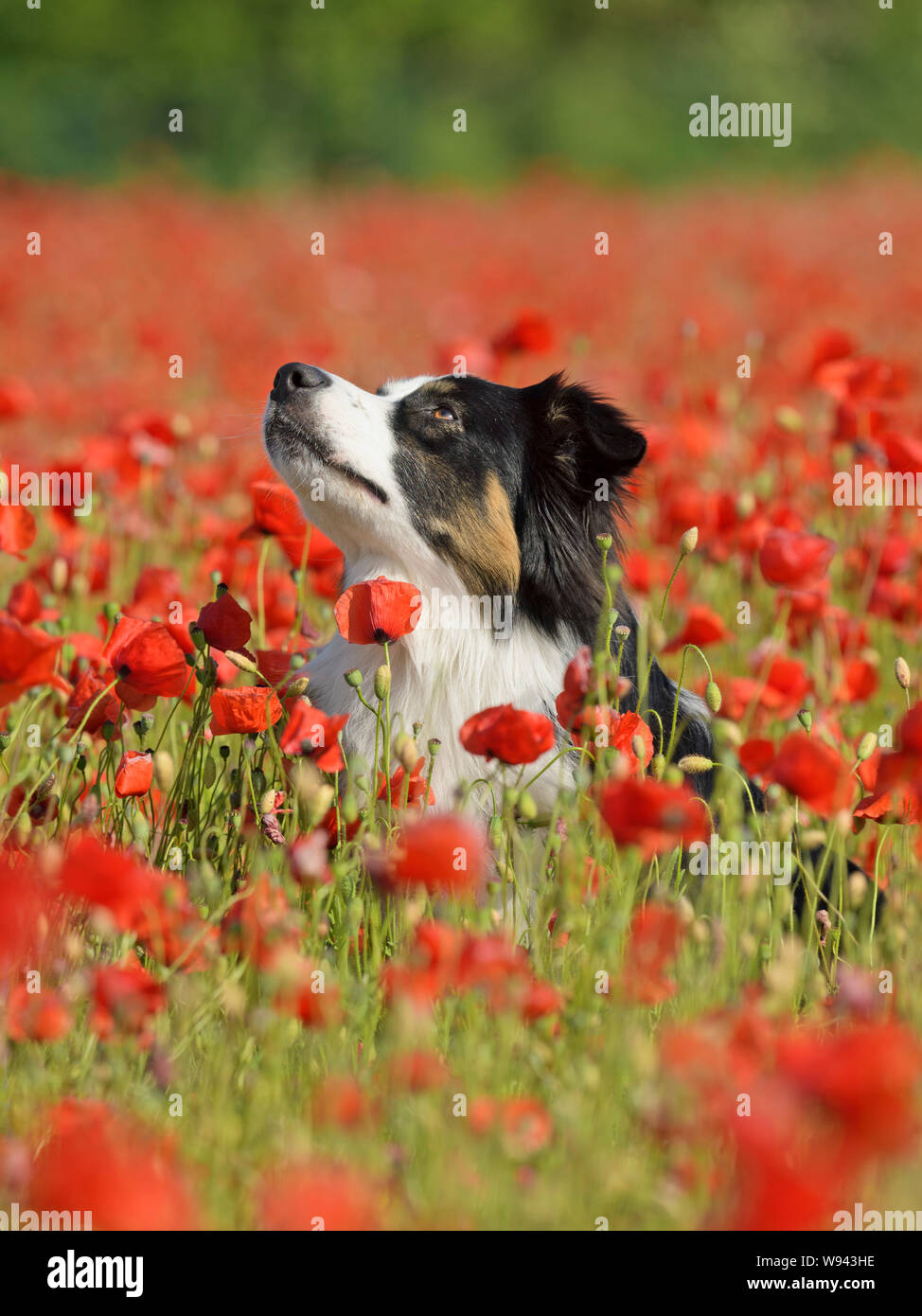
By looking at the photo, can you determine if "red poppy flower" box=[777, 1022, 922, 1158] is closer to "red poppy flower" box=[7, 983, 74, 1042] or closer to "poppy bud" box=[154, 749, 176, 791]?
"red poppy flower" box=[7, 983, 74, 1042]

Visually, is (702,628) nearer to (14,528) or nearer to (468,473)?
(468,473)

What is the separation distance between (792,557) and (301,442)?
930 millimetres

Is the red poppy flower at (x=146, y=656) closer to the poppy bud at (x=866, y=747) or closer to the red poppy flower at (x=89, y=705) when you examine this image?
the red poppy flower at (x=89, y=705)

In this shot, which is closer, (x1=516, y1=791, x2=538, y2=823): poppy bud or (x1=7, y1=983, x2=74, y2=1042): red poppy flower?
(x1=7, y1=983, x2=74, y2=1042): red poppy flower

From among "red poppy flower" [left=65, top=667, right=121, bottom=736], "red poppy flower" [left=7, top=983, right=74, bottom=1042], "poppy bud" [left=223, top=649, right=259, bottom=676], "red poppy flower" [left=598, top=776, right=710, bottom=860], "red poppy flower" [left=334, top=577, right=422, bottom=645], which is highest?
"red poppy flower" [left=334, top=577, right=422, bottom=645]

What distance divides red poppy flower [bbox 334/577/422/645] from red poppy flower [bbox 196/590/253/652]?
0.75 feet

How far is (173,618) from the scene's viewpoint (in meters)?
2.85

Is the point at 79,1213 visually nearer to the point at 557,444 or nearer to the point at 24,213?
the point at 557,444

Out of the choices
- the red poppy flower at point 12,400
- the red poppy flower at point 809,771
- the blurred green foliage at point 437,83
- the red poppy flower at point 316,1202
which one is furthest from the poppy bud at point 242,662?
the blurred green foliage at point 437,83

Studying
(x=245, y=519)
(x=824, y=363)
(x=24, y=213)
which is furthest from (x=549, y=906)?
(x=24, y=213)

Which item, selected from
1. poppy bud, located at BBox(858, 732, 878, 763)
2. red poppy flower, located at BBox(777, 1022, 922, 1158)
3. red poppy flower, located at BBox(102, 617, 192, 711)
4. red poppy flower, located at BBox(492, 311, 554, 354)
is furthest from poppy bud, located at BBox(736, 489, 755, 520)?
red poppy flower, located at BBox(777, 1022, 922, 1158)

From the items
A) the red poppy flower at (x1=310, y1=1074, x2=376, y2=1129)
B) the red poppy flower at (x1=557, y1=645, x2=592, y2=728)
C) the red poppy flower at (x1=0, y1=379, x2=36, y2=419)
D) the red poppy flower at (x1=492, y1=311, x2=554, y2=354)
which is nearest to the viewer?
the red poppy flower at (x1=310, y1=1074, x2=376, y2=1129)

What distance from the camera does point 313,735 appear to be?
7.38 feet

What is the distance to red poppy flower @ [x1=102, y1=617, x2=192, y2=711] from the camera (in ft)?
7.78
